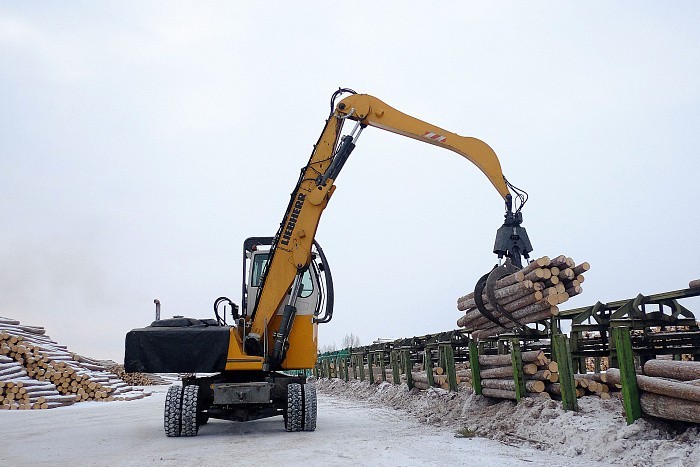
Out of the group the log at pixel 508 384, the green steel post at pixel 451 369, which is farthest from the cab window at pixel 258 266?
the log at pixel 508 384

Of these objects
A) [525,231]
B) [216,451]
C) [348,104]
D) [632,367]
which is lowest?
[216,451]

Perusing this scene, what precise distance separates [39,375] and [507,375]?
53.2 ft

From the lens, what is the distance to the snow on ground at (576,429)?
21.2 ft

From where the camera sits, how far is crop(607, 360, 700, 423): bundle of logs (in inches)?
250

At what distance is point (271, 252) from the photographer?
1180 centimetres

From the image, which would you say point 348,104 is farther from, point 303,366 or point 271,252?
point 303,366

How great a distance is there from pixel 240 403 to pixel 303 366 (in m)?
1.37

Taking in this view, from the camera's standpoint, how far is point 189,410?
415 inches

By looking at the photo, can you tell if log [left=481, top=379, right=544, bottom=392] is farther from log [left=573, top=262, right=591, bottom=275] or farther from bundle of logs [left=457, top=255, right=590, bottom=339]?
log [left=573, top=262, right=591, bottom=275]

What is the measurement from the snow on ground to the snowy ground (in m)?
0.26

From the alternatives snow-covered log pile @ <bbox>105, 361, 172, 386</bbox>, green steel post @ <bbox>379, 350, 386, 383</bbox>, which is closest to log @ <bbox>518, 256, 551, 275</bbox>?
green steel post @ <bbox>379, 350, 386, 383</bbox>

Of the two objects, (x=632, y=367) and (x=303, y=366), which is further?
(x=303, y=366)

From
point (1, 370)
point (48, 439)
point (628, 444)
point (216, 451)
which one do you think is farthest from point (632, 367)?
point (1, 370)

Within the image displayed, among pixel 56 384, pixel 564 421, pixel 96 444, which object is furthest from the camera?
pixel 56 384
